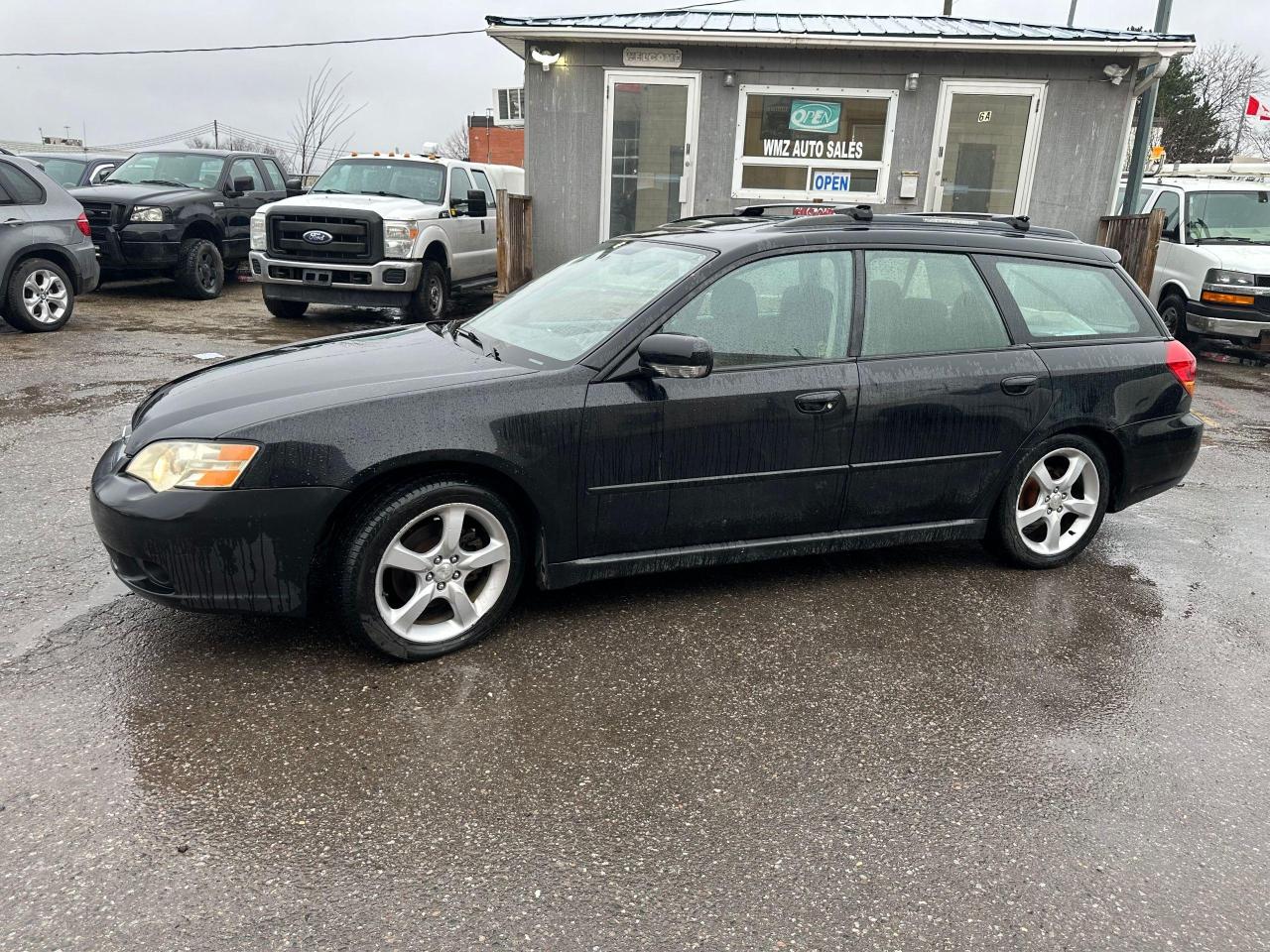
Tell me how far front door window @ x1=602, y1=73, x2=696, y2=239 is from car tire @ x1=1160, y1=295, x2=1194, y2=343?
19.4 feet

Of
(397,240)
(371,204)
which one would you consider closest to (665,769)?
(397,240)

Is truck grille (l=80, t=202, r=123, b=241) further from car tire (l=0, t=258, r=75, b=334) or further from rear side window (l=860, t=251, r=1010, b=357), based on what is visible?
rear side window (l=860, t=251, r=1010, b=357)

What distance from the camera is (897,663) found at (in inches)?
144

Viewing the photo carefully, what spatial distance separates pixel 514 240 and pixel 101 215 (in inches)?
215

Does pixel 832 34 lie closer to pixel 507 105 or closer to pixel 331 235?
pixel 331 235

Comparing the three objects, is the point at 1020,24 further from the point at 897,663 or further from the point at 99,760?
the point at 99,760

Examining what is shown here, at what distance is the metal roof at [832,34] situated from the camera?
1017 cm


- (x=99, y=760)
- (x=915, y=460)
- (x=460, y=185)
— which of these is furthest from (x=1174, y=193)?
(x=99, y=760)

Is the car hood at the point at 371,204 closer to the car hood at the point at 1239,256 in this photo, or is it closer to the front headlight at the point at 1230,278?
the front headlight at the point at 1230,278

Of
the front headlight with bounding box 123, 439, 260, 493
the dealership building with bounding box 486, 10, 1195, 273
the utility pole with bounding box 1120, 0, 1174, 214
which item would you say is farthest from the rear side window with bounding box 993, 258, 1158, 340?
the utility pole with bounding box 1120, 0, 1174, 214

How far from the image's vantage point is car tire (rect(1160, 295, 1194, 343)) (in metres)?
11.3

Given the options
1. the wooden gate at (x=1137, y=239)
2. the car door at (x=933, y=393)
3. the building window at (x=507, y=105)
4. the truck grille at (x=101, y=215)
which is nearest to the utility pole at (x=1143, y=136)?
the wooden gate at (x=1137, y=239)

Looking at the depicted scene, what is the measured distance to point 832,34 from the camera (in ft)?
34.1

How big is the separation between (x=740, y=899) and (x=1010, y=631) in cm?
207
